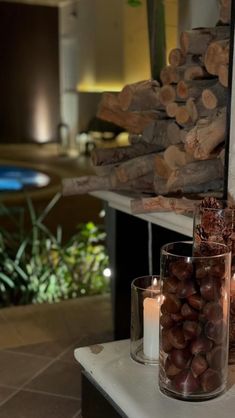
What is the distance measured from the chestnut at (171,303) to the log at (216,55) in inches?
32.9

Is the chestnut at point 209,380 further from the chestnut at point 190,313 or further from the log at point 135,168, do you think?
the log at point 135,168

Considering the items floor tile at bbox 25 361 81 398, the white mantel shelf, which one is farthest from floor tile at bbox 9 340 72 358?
the white mantel shelf

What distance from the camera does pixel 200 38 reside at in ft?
6.73

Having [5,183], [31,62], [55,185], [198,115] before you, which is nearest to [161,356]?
[198,115]

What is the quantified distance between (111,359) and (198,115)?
873mm

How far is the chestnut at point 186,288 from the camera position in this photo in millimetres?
1315

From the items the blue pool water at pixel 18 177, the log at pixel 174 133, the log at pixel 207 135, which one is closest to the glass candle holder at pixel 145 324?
the log at pixel 207 135

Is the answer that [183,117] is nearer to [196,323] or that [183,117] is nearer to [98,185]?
[98,185]

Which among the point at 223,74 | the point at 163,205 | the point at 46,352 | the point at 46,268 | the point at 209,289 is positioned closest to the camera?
the point at 209,289

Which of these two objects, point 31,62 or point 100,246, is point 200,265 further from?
point 31,62

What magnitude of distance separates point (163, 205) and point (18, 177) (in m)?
6.71

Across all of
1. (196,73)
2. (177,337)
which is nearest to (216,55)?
(196,73)

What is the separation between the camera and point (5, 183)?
858 centimetres

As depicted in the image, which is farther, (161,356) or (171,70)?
(171,70)
